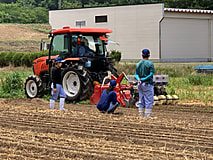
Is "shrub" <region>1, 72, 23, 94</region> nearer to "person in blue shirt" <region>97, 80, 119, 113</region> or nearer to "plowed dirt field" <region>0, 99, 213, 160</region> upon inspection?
"plowed dirt field" <region>0, 99, 213, 160</region>

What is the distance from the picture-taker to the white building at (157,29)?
108ft

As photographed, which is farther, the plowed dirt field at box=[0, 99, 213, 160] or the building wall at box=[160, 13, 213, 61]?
the building wall at box=[160, 13, 213, 61]

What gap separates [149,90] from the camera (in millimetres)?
9352

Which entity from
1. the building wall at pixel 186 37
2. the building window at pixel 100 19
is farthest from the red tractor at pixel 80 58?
the building window at pixel 100 19

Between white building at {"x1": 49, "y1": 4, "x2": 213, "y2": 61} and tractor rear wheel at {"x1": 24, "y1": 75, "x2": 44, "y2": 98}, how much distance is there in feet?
65.0

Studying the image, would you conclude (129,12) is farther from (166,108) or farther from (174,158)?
(174,158)

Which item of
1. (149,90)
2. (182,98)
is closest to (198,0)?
(182,98)

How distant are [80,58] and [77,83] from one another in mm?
817

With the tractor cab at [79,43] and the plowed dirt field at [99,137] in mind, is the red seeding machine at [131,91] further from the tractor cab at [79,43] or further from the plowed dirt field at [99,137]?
the plowed dirt field at [99,137]

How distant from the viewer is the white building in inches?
1298

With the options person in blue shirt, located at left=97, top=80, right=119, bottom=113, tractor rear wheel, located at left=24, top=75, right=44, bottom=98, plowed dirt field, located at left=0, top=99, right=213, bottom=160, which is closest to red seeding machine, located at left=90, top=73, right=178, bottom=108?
person in blue shirt, located at left=97, top=80, right=119, bottom=113

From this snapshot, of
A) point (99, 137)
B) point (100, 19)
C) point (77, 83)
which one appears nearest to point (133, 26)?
point (100, 19)

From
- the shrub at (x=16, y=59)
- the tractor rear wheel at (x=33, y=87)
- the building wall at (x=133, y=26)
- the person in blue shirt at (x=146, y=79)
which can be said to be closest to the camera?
the person in blue shirt at (x=146, y=79)

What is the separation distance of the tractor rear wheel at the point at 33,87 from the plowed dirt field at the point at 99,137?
3.60 m
